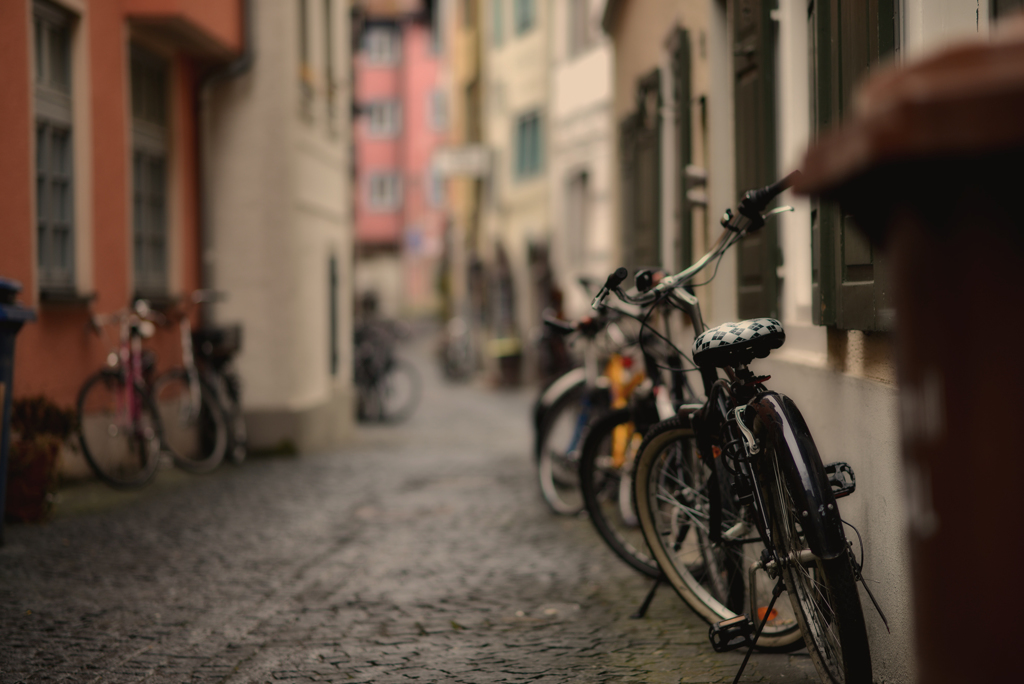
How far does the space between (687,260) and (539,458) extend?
152 cm

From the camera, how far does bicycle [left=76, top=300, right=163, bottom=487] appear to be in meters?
8.11

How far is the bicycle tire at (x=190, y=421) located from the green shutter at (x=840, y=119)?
651 centimetres

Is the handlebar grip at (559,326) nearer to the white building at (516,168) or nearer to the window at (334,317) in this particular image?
the window at (334,317)

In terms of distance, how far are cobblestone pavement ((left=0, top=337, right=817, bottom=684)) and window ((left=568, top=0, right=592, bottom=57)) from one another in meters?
12.7

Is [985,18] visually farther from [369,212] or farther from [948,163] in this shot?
[369,212]

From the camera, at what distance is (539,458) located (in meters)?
7.35

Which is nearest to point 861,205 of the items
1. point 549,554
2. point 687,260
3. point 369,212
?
point 549,554

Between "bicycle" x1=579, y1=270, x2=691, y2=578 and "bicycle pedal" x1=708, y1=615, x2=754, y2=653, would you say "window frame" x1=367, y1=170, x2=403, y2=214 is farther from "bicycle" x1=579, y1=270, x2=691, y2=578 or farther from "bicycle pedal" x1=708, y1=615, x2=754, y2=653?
"bicycle pedal" x1=708, y1=615, x2=754, y2=653

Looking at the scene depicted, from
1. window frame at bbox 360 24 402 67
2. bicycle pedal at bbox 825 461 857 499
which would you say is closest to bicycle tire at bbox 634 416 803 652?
bicycle pedal at bbox 825 461 857 499

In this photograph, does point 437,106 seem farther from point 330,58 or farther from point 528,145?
point 330,58

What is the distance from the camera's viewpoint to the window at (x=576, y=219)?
69.4 feet

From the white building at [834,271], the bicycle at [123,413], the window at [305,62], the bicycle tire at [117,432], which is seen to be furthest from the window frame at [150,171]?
the white building at [834,271]

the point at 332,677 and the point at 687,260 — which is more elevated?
the point at 687,260

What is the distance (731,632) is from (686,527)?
75 cm
